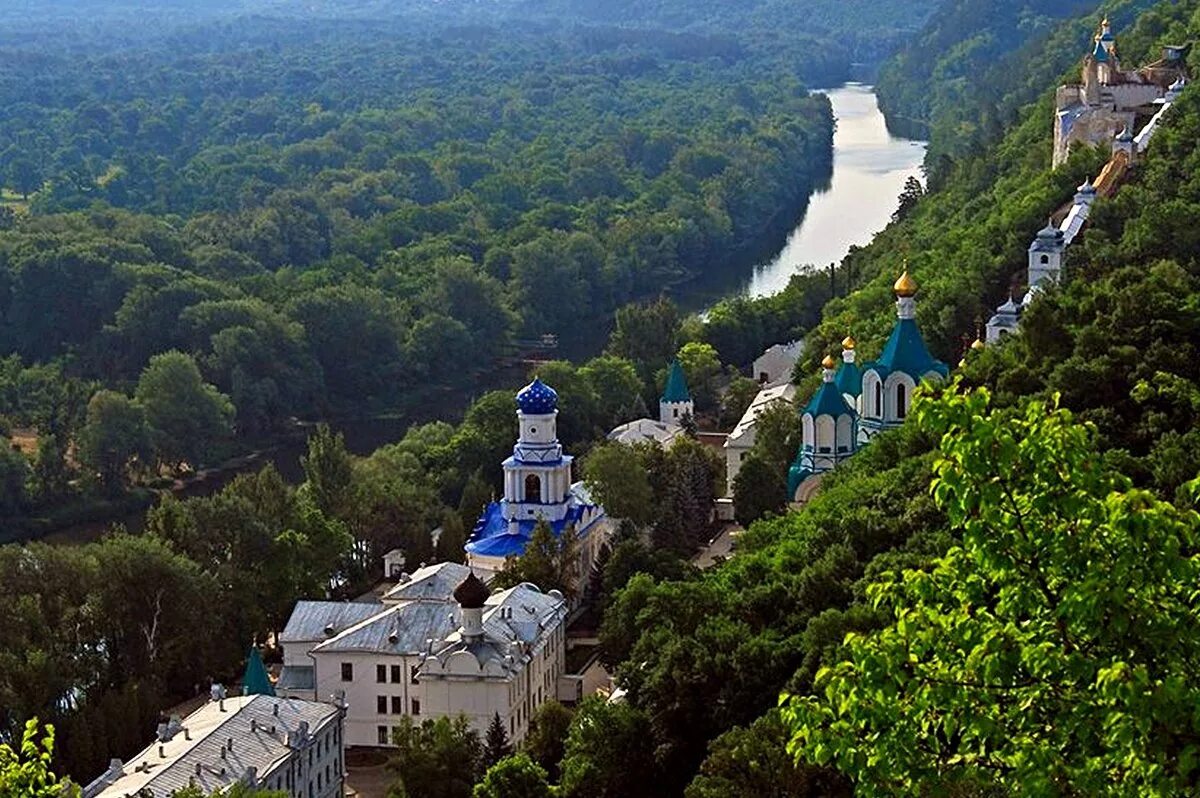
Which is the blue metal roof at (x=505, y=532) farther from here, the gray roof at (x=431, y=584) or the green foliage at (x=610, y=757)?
the green foliage at (x=610, y=757)

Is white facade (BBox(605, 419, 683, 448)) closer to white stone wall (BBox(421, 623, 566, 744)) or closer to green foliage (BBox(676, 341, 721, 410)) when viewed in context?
green foliage (BBox(676, 341, 721, 410))

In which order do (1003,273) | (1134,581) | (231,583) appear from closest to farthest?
(1134,581) < (231,583) < (1003,273)

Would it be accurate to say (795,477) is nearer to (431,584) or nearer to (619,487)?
(619,487)

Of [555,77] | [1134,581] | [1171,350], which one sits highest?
[1134,581]

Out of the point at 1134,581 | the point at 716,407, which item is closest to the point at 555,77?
the point at 716,407

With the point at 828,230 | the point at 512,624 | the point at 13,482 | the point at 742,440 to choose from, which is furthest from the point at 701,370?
the point at 828,230

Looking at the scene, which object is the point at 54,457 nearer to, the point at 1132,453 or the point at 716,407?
the point at 716,407

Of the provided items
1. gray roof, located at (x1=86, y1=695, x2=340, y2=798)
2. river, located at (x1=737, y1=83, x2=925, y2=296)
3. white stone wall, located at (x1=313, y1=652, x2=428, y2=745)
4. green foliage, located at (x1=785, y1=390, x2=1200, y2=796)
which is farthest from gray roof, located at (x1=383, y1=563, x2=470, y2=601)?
river, located at (x1=737, y1=83, x2=925, y2=296)

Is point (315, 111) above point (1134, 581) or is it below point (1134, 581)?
below
